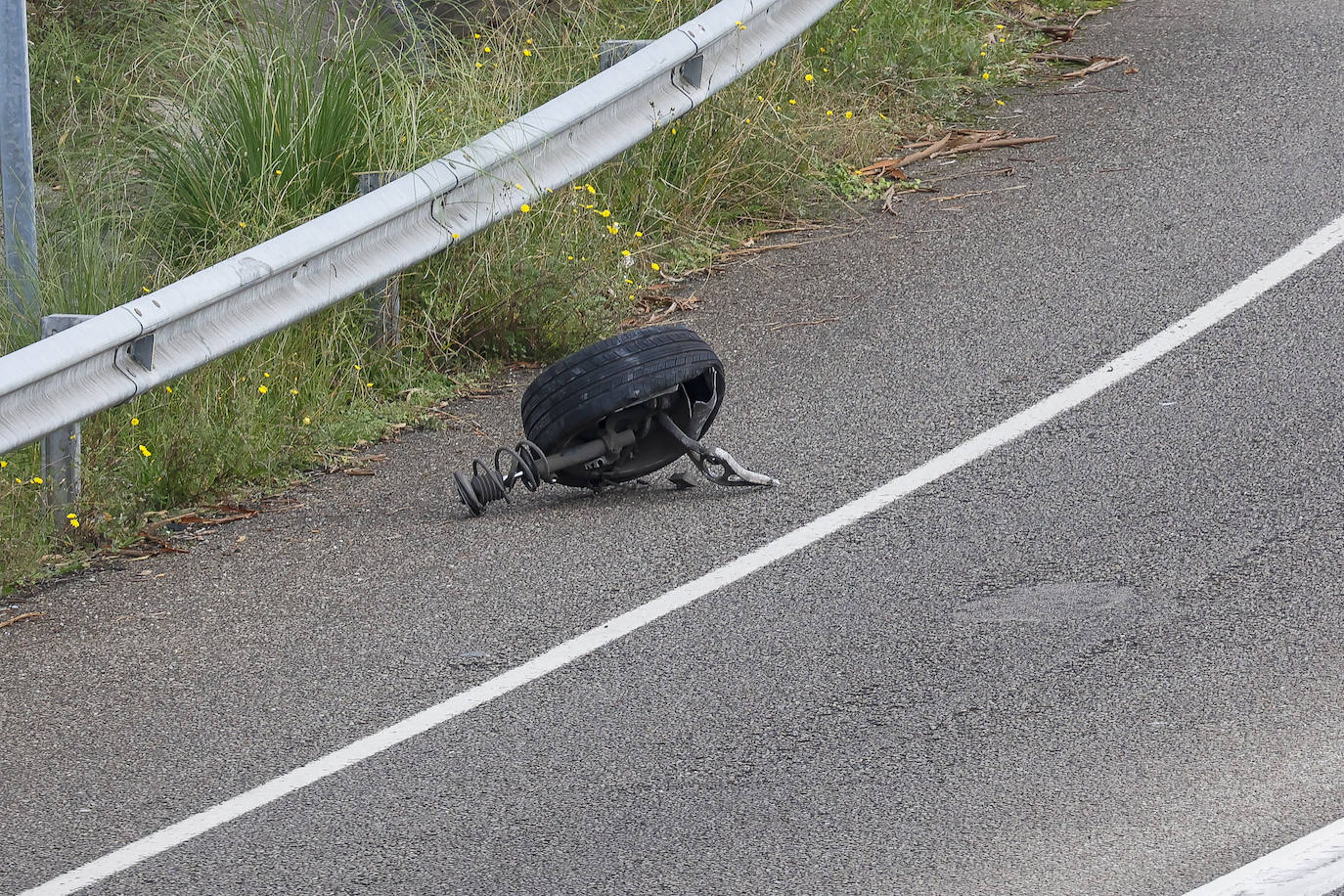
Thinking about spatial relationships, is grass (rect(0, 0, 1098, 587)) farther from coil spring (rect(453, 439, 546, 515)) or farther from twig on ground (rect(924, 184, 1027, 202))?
coil spring (rect(453, 439, 546, 515))

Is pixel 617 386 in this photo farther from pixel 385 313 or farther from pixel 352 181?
pixel 352 181

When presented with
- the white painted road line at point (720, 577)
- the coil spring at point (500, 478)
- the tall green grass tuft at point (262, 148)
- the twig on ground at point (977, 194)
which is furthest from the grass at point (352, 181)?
the white painted road line at point (720, 577)

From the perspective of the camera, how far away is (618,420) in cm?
535

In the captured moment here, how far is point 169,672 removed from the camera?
4.45 metres

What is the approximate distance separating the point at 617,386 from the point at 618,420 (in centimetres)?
15

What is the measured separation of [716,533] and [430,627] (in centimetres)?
92

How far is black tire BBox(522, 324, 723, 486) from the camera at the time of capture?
5.23 m

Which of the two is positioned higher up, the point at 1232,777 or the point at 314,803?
the point at 314,803

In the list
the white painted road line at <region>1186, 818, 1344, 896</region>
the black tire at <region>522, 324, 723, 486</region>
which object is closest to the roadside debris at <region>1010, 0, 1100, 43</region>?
the black tire at <region>522, 324, 723, 486</region>

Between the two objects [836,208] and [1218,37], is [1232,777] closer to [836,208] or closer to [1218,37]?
[836,208]

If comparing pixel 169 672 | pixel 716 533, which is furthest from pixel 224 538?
pixel 716 533

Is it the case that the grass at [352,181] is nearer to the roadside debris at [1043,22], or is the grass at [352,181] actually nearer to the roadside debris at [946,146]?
the roadside debris at [946,146]

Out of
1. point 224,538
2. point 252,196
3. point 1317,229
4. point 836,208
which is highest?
point 252,196

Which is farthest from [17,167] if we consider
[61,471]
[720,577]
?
[720,577]
